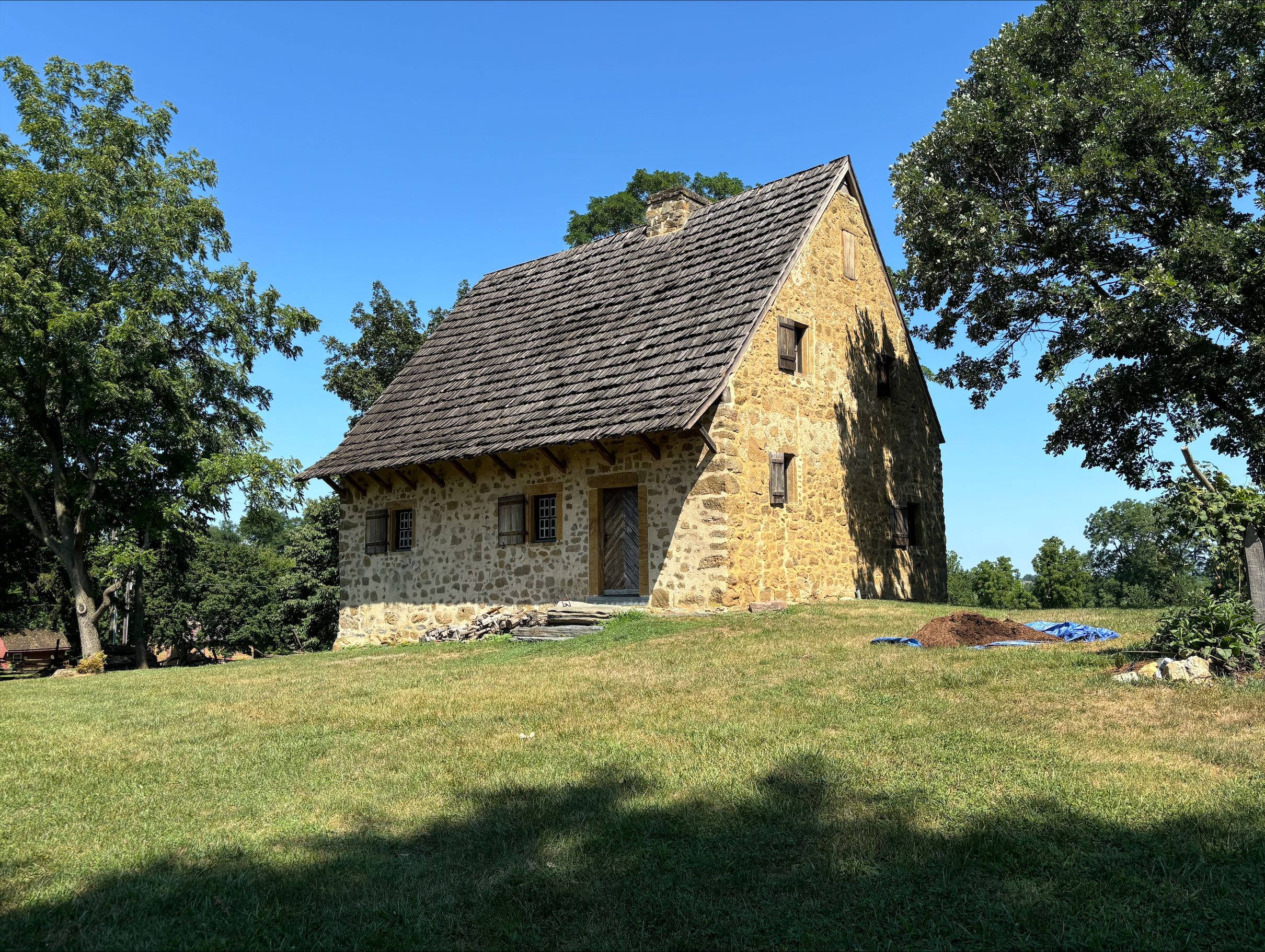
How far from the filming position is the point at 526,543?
18344mm

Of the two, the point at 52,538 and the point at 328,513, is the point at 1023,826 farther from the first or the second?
the point at 328,513

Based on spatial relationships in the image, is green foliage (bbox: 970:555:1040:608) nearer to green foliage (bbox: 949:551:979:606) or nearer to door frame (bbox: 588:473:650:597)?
green foliage (bbox: 949:551:979:606)

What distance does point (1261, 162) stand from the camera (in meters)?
17.1

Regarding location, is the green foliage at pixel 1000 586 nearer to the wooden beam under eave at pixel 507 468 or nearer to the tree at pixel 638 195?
the tree at pixel 638 195

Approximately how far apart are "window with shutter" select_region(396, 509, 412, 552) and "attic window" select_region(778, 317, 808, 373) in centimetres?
889

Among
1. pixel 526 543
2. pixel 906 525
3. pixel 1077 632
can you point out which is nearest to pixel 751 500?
pixel 526 543

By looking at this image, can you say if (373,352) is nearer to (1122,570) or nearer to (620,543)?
(620,543)

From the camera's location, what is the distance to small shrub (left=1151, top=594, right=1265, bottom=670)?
27.6ft

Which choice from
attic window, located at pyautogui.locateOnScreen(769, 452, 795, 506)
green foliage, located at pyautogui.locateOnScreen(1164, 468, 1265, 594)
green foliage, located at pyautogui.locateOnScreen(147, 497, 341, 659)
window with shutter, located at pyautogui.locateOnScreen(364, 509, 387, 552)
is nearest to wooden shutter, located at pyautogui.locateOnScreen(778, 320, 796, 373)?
attic window, located at pyautogui.locateOnScreen(769, 452, 795, 506)

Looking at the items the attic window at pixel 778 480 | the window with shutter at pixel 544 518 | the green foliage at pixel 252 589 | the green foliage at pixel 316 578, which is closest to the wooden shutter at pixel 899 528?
the attic window at pixel 778 480

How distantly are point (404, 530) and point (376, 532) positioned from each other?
716 millimetres

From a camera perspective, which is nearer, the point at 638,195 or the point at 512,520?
the point at 512,520

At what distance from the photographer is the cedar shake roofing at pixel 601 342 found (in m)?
16.4

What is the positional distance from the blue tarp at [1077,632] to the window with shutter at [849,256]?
376 inches
